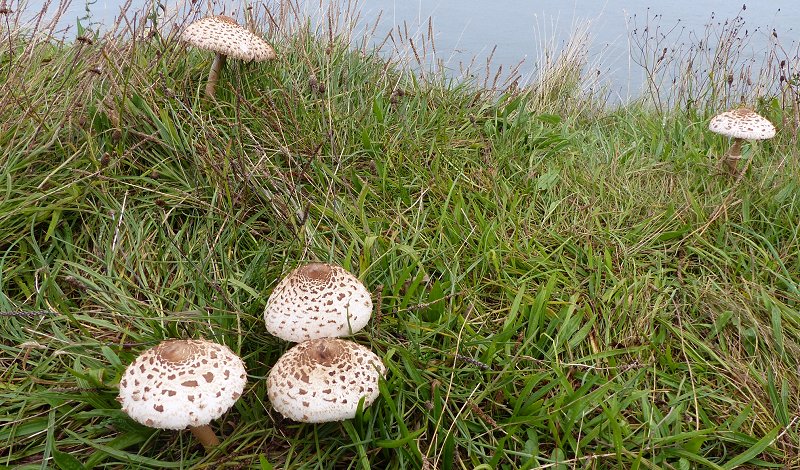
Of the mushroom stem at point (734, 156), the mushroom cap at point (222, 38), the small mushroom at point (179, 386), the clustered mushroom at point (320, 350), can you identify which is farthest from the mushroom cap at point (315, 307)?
the mushroom stem at point (734, 156)

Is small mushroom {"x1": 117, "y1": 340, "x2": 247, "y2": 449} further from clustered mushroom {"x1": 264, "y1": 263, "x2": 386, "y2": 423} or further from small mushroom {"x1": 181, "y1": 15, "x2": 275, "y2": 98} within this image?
small mushroom {"x1": 181, "y1": 15, "x2": 275, "y2": 98}

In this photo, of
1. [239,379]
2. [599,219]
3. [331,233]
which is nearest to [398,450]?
[239,379]

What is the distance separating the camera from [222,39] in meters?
3.75

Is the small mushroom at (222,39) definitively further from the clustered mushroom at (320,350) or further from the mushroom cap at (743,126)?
the mushroom cap at (743,126)

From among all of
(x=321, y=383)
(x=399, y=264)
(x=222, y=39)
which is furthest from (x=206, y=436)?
(x=222, y=39)

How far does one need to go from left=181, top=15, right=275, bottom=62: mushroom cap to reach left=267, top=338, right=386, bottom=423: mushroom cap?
2.23m

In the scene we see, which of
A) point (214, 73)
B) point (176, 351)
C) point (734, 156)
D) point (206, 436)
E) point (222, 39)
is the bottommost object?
point (206, 436)

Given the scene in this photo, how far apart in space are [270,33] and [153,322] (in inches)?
121

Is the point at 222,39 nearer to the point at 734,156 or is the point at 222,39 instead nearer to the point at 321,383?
the point at 321,383

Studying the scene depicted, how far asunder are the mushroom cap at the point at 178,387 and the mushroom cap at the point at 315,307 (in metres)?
0.35

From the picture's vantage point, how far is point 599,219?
13.0ft

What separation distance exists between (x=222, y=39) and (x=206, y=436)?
241 centimetres

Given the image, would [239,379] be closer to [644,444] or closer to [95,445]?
[95,445]

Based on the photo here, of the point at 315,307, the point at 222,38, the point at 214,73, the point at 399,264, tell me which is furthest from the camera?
the point at 214,73
